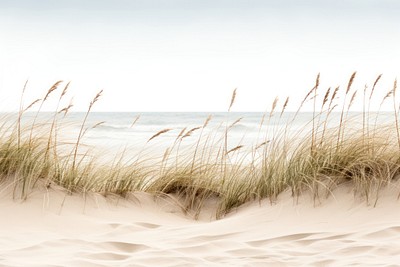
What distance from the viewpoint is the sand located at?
339cm

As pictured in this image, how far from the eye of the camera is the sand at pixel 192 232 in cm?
339

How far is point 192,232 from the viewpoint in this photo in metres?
4.18

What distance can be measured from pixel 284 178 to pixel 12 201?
2.23 metres

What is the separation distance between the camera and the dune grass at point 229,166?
15.2ft

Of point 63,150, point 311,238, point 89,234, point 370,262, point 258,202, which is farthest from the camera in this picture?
point 63,150

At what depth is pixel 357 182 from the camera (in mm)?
4496

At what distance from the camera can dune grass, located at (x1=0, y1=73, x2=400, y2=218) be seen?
15.2 ft

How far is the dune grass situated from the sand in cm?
12

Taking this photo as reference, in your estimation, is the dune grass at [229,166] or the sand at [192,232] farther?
the dune grass at [229,166]

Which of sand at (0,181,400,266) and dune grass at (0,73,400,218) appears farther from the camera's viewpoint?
dune grass at (0,73,400,218)

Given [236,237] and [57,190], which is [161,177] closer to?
[57,190]

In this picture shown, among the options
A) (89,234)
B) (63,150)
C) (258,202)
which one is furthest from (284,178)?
(63,150)

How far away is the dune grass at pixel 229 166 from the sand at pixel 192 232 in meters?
0.12

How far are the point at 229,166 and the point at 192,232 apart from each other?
59.7 inches
